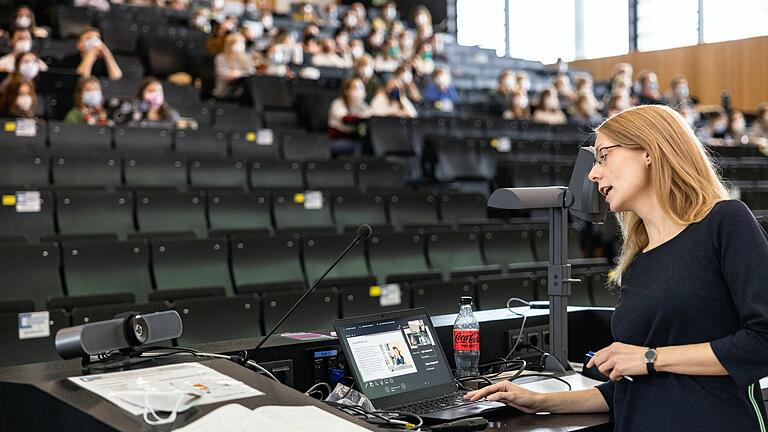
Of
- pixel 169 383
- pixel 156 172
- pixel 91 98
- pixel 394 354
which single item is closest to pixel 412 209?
pixel 156 172

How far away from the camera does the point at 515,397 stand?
1638mm

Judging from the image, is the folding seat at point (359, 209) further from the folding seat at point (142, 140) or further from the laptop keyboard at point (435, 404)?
the laptop keyboard at point (435, 404)

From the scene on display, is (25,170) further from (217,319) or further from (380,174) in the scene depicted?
(380,174)

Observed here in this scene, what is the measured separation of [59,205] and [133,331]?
2.69 metres

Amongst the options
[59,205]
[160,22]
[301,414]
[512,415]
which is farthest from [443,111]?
[301,414]

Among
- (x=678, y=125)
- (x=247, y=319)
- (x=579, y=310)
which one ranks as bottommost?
(x=247, y=319)

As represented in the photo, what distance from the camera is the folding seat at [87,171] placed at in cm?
435

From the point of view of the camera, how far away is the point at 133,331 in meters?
1.52

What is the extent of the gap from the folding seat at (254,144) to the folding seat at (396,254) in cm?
130

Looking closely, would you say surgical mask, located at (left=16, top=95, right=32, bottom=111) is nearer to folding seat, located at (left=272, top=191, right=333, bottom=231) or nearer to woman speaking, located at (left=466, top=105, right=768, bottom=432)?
folding seat, located at (left=272, top=191, right=333, bottom=231)

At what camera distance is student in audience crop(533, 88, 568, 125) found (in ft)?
25.6

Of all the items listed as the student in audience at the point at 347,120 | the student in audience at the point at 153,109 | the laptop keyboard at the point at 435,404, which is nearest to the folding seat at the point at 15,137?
the student in audience at the point at 153,109

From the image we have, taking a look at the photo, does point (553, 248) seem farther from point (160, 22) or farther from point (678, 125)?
point (160, 22)

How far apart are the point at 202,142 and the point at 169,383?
13.3 ft
